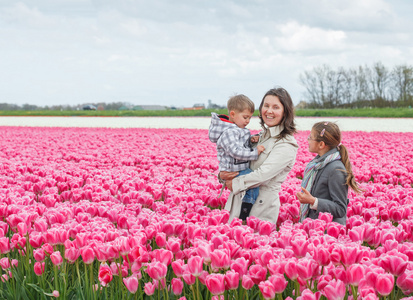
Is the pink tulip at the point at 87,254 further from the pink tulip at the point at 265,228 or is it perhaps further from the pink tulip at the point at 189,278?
the pink tulip at the point at 265,228

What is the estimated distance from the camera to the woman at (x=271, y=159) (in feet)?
13.5

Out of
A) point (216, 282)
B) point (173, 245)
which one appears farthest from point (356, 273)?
point (173, 245)

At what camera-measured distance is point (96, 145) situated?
12.6 meters

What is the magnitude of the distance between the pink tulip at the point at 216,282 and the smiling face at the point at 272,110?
92.6 inches

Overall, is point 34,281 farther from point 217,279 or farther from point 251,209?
point 251,209

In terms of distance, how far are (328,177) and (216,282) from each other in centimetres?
256

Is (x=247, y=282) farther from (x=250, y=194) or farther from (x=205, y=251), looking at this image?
(x=250, y=194)

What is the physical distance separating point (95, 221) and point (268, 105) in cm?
194

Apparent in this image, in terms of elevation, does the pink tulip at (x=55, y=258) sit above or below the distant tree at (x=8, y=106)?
below

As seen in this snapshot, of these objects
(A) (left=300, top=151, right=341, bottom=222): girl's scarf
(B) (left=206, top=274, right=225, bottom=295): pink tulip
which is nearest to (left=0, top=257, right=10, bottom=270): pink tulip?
(B) (left=206, top=274, right=225, bottom=295): pink tulip

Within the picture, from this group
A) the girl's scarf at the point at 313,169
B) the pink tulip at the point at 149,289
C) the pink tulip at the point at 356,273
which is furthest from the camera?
the girl's scarf at the point at 313,169

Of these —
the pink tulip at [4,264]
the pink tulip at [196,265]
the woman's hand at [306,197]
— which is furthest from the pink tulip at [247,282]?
the woman's hand at [306,197]

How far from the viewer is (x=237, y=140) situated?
13.9 feet

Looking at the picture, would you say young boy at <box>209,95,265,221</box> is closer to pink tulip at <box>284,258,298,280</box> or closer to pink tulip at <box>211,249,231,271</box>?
pink tulip at <box>211,249,231,271</box>
